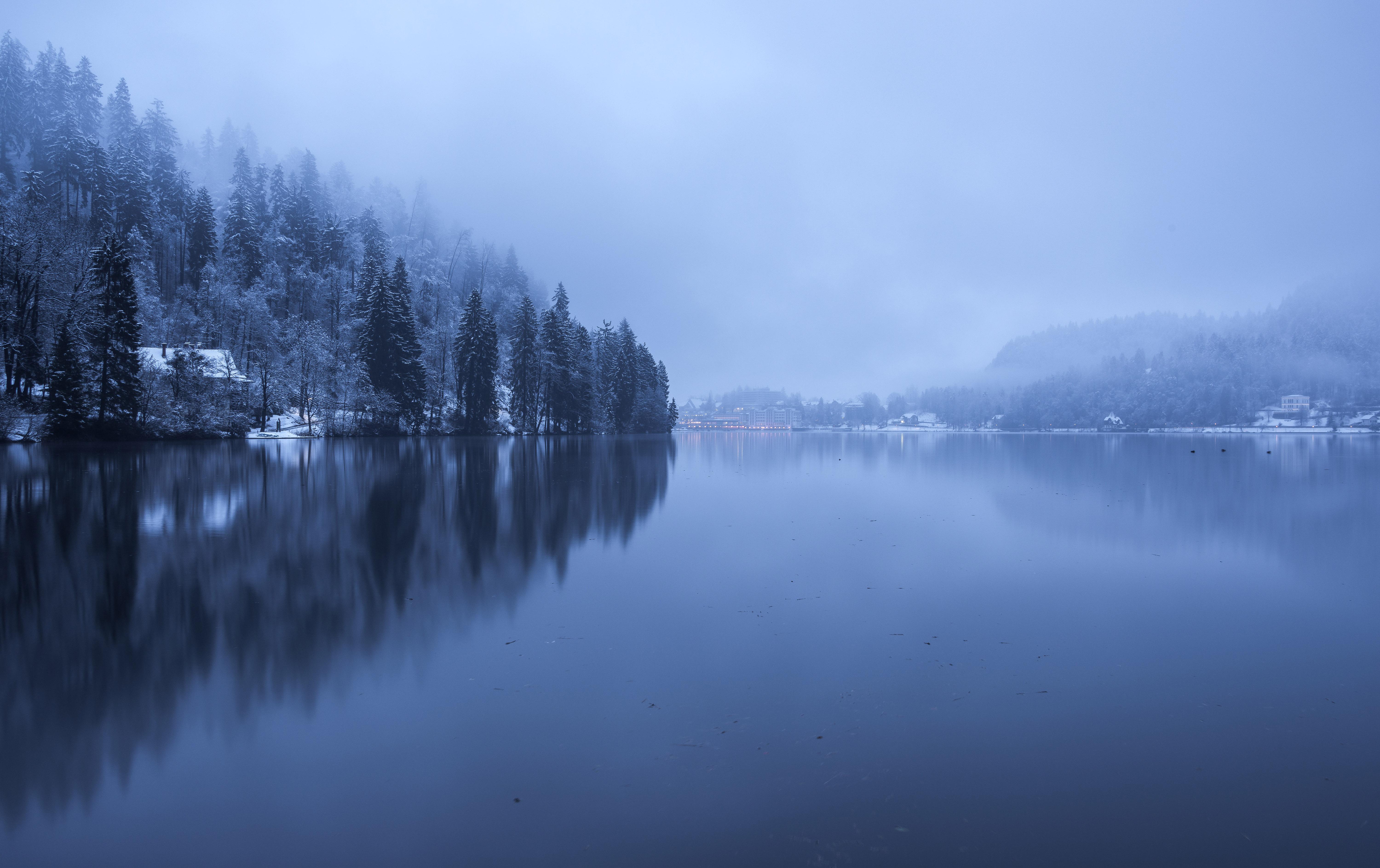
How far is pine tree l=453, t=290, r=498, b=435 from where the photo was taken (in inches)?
2670

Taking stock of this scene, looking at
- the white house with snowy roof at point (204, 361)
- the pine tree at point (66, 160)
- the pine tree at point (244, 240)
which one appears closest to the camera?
the white house with snowy roof at point (204, 361)

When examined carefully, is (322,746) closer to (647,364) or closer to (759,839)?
(759,839)

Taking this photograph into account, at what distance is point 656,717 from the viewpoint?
17.8 feet

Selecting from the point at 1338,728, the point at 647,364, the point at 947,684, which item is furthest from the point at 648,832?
the point at 647,364

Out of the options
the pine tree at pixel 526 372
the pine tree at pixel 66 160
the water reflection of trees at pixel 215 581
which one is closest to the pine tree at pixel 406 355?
the pine tree at pixel 526 372

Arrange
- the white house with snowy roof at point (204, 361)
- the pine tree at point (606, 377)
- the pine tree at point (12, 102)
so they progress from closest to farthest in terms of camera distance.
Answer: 1. the white house with snowy roof at point (204, 361)
2. the pine tree at point (12, 102)
3. the pine tree at point (606, 377)

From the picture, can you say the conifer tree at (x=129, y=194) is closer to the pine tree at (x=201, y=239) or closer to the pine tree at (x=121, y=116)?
the pine tree at (x=201, y=239)

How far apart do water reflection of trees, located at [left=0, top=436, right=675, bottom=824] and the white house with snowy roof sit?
32.6 m

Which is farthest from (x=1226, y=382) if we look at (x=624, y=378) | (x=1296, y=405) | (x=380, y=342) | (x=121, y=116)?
(x=121, y=116)

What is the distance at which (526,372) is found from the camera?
73.7m

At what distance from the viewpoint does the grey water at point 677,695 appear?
394 centimetres

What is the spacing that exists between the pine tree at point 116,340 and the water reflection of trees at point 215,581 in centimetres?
2290

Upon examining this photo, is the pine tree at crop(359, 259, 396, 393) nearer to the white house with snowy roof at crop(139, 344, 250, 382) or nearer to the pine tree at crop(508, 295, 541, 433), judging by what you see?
the white house with snowy roof at crop(139, 344, 250, 382)

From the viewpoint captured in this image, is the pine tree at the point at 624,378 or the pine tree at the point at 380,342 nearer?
the pine tree at the point at 380,342
